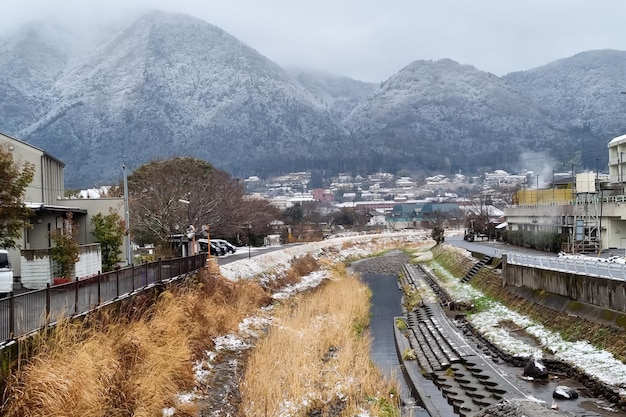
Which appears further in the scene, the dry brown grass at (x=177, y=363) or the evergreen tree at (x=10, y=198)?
the evergreen tree at (x=10, y=198)

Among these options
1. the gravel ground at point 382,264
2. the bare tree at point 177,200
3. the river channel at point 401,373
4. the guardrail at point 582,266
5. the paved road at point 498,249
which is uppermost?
the bare tree at point 177,200

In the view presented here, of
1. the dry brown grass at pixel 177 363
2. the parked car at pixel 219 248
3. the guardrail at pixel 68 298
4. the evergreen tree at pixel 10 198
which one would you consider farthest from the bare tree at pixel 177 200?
the evergreen tree at pixel 10 198

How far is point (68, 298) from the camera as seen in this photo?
1752 centimetres

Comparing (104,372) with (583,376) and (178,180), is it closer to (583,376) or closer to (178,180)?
(583,376)

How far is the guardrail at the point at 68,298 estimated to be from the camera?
14.1 metres

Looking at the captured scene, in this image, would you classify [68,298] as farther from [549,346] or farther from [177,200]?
[177,200]

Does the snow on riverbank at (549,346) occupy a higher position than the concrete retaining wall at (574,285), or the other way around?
the concrete retaining wall at (574,285)

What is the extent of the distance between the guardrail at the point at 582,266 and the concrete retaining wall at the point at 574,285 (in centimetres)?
18

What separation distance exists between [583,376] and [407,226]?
153 m

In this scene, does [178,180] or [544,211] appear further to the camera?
[178,180]

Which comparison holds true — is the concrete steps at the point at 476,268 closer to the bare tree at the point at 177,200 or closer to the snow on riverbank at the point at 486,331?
the snow on riverbank at the point at 486,331

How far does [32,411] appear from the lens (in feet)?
41.9

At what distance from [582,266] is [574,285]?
0.93m

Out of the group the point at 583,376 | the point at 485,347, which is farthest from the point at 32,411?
the point at 485,347
